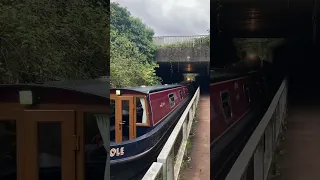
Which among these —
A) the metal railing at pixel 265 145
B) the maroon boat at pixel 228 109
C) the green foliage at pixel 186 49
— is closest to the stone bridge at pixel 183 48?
the green foliage at pixel 186 49

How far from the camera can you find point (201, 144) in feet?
5.23

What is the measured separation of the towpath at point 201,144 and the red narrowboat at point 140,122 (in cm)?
11

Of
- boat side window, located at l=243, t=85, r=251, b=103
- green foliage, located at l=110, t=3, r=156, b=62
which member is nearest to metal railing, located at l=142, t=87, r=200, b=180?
boat side window, located at l=243, t=85, r=251, b=103

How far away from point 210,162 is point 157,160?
0.28m

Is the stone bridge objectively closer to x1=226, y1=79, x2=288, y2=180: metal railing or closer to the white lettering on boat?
x1=226, y1=79, x2=288, y2=180: metal railing

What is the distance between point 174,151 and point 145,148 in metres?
0.17

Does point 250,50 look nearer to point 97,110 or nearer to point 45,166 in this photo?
point 97,110

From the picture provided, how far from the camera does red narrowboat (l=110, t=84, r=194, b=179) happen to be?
5.57 ft

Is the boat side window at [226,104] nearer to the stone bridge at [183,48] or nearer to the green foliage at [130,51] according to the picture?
the stone bridge at [183,48]

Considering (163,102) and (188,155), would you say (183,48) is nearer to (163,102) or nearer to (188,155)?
(163,102)

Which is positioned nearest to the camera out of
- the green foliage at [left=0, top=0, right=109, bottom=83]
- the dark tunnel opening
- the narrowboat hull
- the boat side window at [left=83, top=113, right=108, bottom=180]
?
the dark tunnel opening

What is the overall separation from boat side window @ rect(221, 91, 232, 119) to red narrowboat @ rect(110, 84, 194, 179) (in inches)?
7.1

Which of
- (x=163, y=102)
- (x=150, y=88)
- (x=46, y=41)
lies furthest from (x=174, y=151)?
(x=46, y=41)

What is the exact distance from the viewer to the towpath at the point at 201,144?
1588 mm
